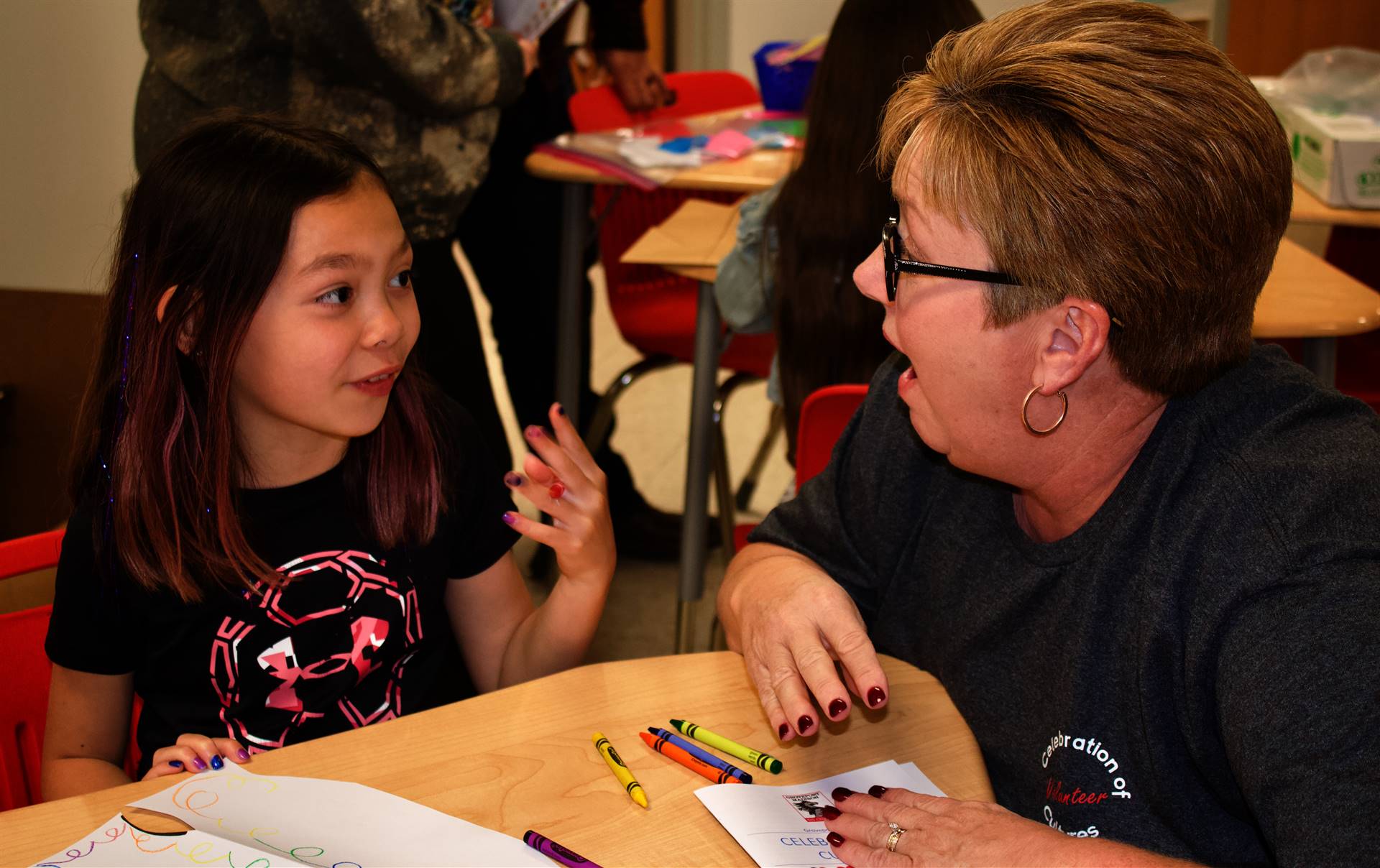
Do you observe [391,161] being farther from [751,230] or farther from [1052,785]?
[1052,785]

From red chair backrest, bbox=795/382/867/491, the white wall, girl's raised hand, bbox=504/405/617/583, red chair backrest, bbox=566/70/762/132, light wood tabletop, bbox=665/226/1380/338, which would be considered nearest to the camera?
girl's raised hand, bbox=504/405/617/583

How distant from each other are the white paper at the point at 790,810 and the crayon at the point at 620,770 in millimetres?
51

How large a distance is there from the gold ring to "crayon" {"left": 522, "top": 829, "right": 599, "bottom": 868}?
0.23 meters

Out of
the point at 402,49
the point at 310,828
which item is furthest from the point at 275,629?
the point at 402,49

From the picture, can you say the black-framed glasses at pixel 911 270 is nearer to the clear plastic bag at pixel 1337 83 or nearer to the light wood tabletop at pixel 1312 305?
the light wood tabletop at pixel 1312 305

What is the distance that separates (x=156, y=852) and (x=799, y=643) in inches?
22.4

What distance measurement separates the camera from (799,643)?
112cm

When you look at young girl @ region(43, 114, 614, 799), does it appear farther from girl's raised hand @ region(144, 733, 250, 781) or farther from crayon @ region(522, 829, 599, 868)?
crayon @ region(522, 829, 599, 868)

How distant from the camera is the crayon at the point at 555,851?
89 centimetres

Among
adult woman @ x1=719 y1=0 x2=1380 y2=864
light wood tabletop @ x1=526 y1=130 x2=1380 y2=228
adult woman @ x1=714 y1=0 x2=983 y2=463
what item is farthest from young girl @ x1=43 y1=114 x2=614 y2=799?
light wood tabletop @ x1=526 y1=130 x2=1380 y2=228

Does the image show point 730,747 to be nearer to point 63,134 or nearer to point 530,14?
point 63,134

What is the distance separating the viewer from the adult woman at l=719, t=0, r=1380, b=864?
869mm

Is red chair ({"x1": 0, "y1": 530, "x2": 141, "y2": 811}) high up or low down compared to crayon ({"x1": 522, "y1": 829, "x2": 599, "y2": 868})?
down

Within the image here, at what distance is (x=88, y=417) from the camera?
128cm
